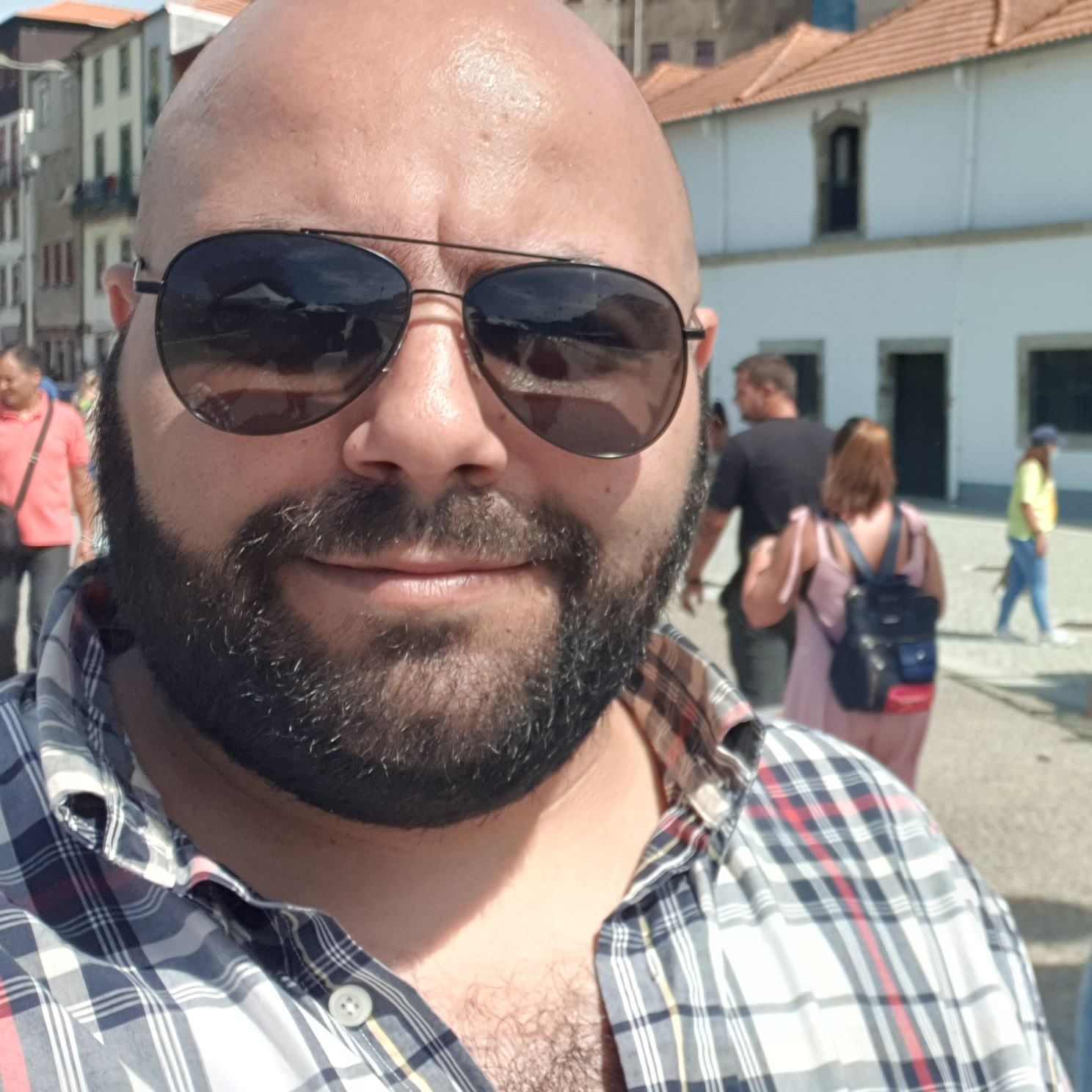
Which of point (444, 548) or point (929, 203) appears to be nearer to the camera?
point (444, 548)

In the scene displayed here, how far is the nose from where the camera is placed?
3.69 feet

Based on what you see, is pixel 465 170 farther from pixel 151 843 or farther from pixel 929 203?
pixel 929 203

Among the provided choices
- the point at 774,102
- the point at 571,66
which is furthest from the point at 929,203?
the point at 571,66

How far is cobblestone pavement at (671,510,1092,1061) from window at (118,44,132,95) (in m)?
32.4

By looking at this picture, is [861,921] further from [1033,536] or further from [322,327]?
[1033,536]

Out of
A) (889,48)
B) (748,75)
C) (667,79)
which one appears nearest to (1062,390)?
(889,48)

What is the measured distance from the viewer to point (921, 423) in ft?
59.6

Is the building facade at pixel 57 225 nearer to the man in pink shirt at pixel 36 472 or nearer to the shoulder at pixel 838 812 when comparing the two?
the man in pink shirt at pixel 36 472

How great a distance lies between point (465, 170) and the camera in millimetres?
1216

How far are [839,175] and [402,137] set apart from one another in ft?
61.5

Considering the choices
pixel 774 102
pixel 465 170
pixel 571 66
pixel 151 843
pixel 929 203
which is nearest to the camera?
pixel 151 843

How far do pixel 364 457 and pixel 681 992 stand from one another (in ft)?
1.97

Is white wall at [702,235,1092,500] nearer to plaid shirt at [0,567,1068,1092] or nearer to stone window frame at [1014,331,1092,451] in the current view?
stone window frame at [1014,331,1092,451]

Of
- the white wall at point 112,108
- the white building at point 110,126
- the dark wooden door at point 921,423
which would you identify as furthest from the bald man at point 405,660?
the white wall at point 112,108
